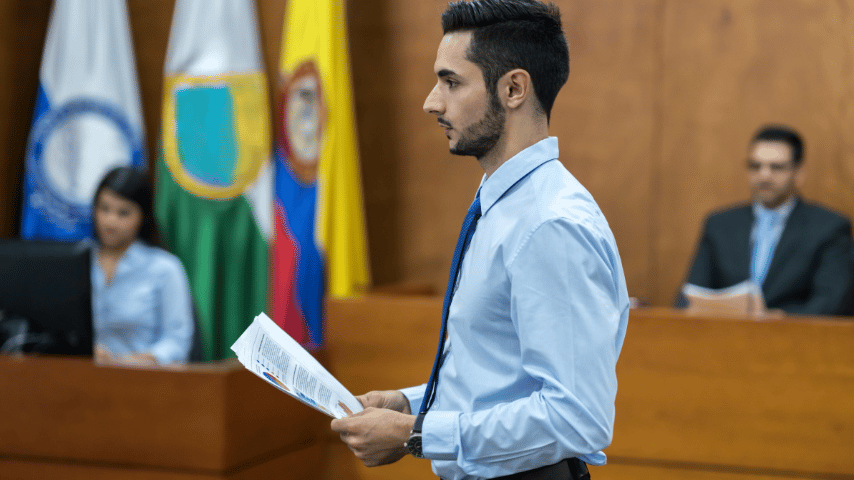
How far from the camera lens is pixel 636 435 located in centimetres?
296

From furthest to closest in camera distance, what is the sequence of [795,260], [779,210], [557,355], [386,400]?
[779,210]
[795,260]
[386,400]
[557,355]

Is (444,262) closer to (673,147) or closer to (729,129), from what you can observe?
(673,147)

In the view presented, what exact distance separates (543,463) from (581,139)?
3.15 metres

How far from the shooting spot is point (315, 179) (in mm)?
3836

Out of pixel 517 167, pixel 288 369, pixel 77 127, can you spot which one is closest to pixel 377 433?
pixel 288 369

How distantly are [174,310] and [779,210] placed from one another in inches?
104

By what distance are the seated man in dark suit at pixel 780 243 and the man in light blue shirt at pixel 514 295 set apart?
251cm

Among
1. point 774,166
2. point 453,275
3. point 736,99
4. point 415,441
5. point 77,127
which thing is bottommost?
point 415,441

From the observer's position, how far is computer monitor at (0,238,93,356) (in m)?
2.44

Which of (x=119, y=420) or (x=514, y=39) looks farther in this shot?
(x=119, y=420)

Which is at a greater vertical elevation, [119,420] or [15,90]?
[15,90]

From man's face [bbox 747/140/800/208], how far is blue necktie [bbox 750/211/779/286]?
70 millimetres

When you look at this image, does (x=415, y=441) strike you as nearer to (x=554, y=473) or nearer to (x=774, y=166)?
(x=554, y=473)

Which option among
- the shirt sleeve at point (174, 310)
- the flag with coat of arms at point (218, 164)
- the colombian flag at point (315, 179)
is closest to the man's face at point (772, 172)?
the colombian flag at point (315, 179)
